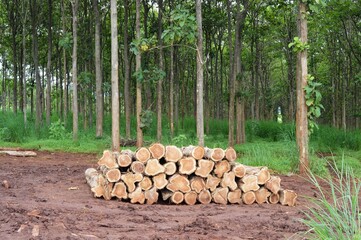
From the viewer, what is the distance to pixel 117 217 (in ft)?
19.3

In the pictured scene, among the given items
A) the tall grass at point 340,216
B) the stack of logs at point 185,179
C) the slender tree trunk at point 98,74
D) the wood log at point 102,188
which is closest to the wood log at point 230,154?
the stack of logs at point 185,179

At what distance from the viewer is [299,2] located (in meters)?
10.3

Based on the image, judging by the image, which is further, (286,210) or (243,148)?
(243,148)

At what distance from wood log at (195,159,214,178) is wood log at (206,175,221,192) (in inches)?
3.9

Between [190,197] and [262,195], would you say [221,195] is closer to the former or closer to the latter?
[190,197]

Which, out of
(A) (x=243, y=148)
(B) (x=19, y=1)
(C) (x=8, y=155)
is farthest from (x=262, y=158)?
(B) (x=19, y=1)

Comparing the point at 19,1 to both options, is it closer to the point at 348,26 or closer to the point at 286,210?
the point at 348,26

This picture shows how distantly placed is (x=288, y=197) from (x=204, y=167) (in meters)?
1.46

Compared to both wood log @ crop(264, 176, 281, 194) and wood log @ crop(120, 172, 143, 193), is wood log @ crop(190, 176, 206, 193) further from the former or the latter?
wood log @ crop(264, 176, 281, 194)

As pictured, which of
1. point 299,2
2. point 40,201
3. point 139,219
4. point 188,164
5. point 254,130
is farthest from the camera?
point 254,130

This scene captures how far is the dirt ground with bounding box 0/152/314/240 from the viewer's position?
4.75 meters

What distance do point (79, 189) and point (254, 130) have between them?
1204 centimetres

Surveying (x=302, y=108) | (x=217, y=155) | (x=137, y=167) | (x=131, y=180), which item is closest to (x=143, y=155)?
(x=137, y=167)

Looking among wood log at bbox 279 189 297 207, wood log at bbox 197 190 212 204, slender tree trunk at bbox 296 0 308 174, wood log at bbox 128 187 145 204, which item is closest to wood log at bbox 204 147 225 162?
wood log at bbox 197 190 212 204
